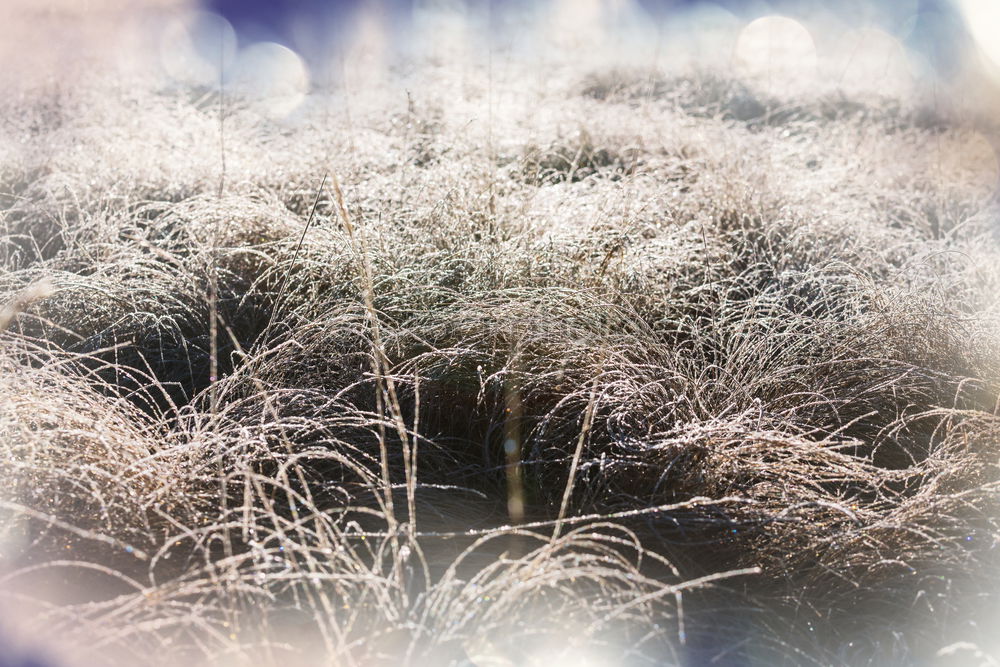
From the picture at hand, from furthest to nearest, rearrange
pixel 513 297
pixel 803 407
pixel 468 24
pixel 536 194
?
pixel 468 24 < pixel 536 194 < pixel 513 297 < pixel 803 407

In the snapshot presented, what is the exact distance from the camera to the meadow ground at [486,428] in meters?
1.12

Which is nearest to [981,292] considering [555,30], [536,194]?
[536,194]

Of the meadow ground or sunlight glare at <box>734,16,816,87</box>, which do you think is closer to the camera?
the meadow ground

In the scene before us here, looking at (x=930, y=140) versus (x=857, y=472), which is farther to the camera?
(x=930, y=140)

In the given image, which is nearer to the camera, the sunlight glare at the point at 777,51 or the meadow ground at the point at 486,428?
the meadow ground at the point at 486,428

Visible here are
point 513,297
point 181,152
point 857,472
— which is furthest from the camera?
point 181,152

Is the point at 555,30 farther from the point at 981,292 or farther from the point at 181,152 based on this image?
the point at 981,292

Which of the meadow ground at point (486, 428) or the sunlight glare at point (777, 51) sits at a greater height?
the sunlight glare at point (777, 51)

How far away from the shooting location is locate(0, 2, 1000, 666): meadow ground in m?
1.12

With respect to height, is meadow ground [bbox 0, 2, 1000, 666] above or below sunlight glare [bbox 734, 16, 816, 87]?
below

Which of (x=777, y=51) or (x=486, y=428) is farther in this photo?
(x=777, y=51)

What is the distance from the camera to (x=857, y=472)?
4.49 feet

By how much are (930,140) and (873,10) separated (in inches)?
158

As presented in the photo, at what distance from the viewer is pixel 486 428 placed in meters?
1.63
